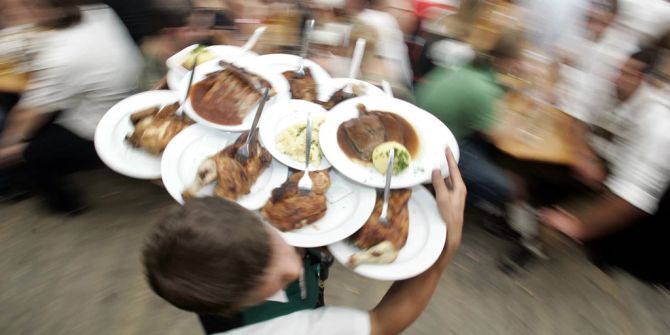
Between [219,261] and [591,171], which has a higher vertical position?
[219,261]

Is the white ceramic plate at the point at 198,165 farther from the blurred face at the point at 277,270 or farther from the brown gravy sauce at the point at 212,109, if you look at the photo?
the blurred face at the point at 277,270

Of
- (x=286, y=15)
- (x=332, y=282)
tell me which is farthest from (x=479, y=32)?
(x=332, y=282)

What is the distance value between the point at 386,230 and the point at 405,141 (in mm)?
441

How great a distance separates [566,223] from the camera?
2482 millimetres

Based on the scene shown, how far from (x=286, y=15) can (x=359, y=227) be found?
5.72 ft

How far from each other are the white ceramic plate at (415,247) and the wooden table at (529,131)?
1100mm

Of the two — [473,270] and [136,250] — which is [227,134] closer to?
[136,250]

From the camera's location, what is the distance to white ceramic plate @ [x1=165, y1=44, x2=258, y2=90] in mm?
1820

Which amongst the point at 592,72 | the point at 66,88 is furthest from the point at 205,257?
the point at 592,72

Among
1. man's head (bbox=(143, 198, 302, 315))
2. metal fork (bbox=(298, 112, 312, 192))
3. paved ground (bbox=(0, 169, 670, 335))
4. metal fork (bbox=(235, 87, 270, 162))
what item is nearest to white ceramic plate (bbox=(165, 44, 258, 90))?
metal fork (bbox=(235, 87, 270, 162))

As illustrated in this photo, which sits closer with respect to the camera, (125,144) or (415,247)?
(415,247)

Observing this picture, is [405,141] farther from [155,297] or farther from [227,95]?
[155,297]

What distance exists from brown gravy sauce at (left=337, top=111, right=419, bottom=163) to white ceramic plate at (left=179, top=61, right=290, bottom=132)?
1.16 ft

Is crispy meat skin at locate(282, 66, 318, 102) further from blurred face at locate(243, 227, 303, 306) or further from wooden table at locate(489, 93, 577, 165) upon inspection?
wooden table at locate(489, 93, 577, 165)
